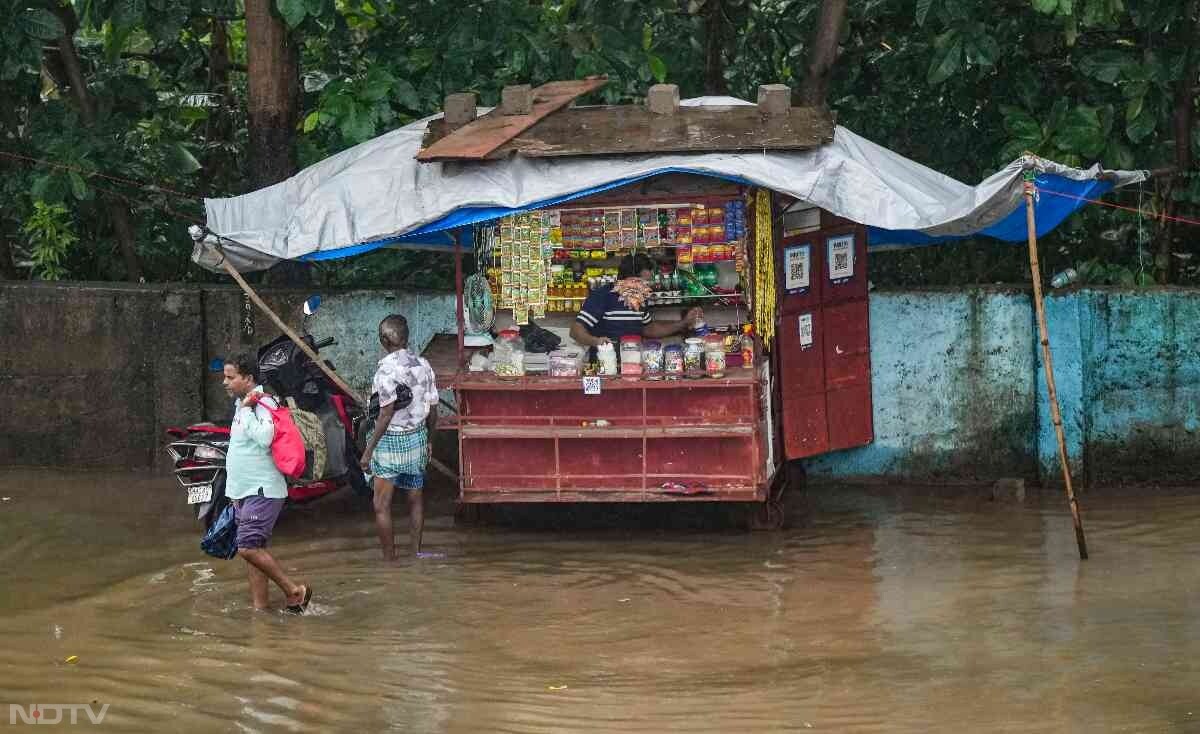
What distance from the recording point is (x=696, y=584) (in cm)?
805

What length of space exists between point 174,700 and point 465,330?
11.3ft

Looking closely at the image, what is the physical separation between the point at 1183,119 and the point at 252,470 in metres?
6.57

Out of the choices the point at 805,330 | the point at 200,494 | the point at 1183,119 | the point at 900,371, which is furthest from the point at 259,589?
the point at 1183,119

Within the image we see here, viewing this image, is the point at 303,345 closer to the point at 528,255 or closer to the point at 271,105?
the point at 528,255

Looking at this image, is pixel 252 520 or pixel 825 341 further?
pixel 825 341

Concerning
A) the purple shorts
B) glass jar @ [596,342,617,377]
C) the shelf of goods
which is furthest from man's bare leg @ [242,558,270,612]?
glass jar @ [596,342,617,377]

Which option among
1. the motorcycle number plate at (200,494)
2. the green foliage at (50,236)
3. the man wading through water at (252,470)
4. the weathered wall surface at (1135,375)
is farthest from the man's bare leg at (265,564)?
the weathered wall surface at (1135,375)

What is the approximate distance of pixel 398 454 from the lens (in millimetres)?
8453

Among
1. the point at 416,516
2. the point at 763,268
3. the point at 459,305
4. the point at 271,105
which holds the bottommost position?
the point at 416,516

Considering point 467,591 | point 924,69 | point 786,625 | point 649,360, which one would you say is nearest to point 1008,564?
point 786,625

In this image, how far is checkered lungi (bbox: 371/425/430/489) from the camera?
845cm

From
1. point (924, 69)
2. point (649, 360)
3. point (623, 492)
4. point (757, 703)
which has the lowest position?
point (757, 703)

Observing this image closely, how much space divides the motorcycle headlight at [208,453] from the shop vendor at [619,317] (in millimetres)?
2101

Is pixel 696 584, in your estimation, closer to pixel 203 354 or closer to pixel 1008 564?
pixel 1008 564
